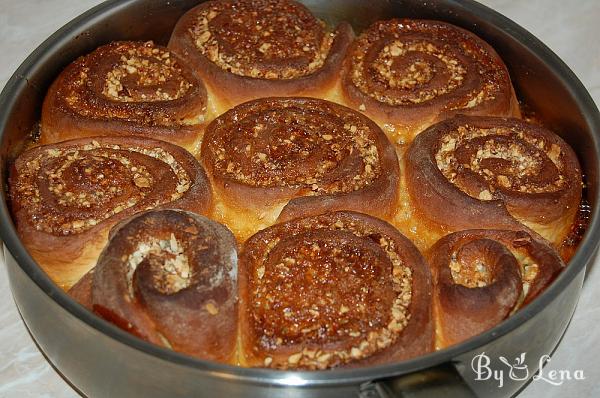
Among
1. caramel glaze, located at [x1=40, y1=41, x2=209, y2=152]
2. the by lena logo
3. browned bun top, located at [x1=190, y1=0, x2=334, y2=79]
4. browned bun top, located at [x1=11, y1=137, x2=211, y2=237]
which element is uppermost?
browned bun top, located at [x1=190, y1=0, x2=334, y2=79]

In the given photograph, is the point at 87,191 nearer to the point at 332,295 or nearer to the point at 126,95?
the point at 126,95

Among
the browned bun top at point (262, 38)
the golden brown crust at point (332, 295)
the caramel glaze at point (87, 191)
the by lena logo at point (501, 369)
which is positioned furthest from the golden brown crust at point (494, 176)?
the caramel glaze at point (87, 191)

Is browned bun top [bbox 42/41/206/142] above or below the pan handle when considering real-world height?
above

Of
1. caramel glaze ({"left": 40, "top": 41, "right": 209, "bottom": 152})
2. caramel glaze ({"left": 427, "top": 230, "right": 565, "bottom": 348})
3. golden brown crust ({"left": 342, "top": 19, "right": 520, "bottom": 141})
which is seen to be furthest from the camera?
golden brown crust ({"left": 342, "top": 19, "right": 520, "bottom": 141})

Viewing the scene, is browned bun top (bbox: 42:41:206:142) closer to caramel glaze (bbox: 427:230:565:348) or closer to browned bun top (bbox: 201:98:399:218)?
browned bun top (bbox: 201:98:399:218)

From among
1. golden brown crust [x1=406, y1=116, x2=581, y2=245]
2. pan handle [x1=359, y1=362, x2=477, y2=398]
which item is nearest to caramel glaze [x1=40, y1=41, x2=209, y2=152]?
golden brown crust [x1=406, y1=116, x2=581, y2=245]

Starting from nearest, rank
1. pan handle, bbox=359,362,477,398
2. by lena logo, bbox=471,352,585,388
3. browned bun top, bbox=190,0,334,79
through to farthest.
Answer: pan handle, bbox=359,362,477,398 < by lena logo, bbox=471,352,585,388 < browned bun top, bbox=190,0,334,79

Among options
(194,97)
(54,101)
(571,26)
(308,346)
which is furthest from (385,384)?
(571,26)
